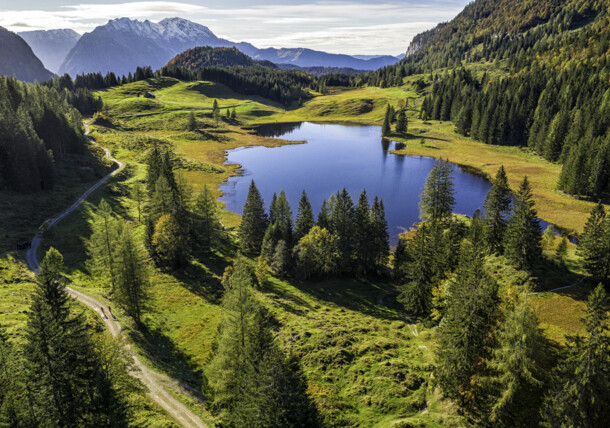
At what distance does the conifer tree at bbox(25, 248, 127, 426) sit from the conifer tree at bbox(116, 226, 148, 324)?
1860cm

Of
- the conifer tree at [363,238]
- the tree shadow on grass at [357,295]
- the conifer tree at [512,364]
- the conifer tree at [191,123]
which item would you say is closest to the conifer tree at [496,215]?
the tree shadow on grass at [357,295]

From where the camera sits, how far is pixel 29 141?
84.2 m

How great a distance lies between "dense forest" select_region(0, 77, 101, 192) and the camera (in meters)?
81.0

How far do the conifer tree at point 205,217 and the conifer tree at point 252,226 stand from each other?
6.77 m

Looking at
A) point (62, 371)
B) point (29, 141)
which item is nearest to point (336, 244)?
point (62, 371)

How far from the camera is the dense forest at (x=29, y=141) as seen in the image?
8100cm

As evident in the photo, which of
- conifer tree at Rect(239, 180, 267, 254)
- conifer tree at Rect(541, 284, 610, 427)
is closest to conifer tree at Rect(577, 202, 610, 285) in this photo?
conifer tree at Rect(541, 284, 610, 427)

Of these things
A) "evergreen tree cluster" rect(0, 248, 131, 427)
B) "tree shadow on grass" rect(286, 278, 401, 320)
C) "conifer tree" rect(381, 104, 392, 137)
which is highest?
"conifer tree" rect(381, 104, 392, 137)

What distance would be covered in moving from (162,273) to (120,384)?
1316 inches

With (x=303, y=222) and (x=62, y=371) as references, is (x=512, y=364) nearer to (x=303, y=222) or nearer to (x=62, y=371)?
(x=62, y=371)

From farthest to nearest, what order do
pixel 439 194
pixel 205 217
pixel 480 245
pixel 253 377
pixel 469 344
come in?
pixel 439 194 → pixel 205 217 → pixel 480 245 → pixel 469 344 → pixel 253 377

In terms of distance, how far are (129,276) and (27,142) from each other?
2511 inches

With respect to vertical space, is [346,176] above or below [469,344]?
below

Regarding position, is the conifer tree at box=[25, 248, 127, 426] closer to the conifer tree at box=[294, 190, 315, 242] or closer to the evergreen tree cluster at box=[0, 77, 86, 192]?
the conifer tree at box=[294, 190, 315, 242]
